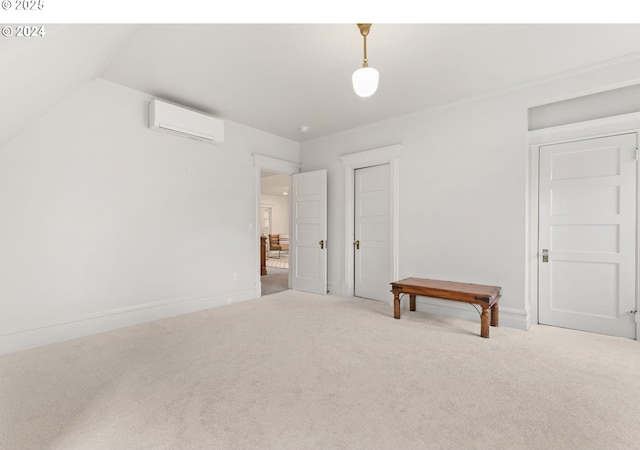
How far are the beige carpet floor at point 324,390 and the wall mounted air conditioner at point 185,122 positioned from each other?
2.31 meters

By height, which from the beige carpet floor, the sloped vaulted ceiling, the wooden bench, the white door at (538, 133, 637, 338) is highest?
the sloped vaulted ceiling

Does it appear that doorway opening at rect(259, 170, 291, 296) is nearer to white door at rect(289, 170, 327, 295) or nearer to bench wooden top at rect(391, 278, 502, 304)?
white door at rect(289, 170, 327, 295)

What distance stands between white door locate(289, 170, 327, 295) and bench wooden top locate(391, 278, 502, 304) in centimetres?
170

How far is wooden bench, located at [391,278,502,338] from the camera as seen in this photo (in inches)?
116

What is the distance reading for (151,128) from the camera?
3488mm

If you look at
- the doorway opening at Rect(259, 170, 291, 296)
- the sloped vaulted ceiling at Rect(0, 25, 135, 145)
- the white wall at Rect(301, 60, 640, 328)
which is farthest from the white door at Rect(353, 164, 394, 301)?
the sloped vaulted ceiling at Rect(0, 25, 135, 145)

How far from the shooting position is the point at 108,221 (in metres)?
3.19

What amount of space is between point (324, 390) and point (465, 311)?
2377mm

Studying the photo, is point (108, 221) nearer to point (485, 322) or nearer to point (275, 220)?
point (485, 322)

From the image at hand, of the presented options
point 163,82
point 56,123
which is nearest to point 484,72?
point 163,82

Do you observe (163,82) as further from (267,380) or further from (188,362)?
(267,380)

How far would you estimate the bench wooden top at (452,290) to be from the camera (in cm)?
301

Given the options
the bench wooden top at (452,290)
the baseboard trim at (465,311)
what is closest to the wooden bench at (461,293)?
the bench wooden top at (452,290)
